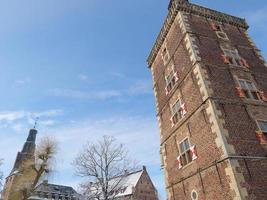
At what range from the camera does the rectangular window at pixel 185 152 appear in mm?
11126

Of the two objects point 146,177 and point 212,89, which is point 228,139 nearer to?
point 212,89

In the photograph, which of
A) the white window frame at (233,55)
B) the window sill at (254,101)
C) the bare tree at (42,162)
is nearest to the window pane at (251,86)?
the window sill at (254,101)

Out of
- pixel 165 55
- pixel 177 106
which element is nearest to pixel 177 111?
pixel 177 106

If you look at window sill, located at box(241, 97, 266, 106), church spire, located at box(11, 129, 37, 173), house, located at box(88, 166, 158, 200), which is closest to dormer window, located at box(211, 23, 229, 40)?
window sill, located at box(241, 97, 266, 106)

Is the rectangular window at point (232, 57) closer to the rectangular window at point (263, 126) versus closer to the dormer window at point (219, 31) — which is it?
the dormer window at point (219, 31)

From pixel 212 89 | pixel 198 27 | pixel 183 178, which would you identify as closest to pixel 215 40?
pixel 198 27

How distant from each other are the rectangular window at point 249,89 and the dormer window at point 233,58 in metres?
1.48

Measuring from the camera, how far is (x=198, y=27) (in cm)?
1466

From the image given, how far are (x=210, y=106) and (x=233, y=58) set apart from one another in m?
5.26

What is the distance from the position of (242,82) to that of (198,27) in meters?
5.13

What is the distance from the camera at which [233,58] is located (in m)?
13.3

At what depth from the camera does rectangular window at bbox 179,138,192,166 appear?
438 inches

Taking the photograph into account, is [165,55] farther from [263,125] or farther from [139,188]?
[139,188]

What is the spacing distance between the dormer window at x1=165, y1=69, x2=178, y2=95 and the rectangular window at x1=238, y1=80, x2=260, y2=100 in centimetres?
380
